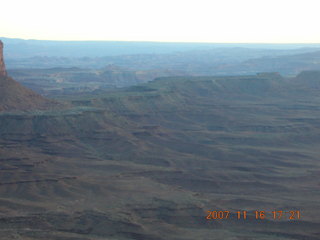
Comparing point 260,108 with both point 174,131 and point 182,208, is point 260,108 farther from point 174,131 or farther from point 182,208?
point 182,208

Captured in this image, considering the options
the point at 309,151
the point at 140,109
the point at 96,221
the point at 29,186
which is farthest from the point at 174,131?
the point at 96,221

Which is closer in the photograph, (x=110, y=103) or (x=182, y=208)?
(x=182, y=208)

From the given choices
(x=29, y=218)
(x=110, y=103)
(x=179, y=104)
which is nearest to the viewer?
(x=29, y=218)

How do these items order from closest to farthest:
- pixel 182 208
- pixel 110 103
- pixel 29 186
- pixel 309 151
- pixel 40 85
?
pixel 182 208 < pixel 29 186 < pixel 309 151 < pixel 110 103 < pixel 40 85

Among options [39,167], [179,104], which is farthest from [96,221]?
[179,104]

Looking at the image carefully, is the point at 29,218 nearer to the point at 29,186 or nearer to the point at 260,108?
the point at 29,186

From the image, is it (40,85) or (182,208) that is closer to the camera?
(182,208)
